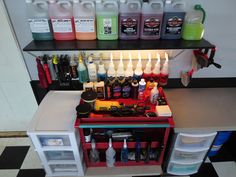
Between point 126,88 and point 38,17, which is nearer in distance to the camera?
point 38,17

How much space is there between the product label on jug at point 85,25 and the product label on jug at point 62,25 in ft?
0.17

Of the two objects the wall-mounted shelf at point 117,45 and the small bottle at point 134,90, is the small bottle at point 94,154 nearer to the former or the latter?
the small bottle at point 134,90

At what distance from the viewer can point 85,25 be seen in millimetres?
1131

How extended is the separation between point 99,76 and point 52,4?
566 mm

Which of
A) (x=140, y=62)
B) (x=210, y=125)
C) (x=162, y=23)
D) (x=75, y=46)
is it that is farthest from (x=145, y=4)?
(x=210, y=125)

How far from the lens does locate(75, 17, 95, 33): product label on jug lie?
1114mm

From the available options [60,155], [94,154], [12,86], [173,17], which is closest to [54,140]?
[60,155]

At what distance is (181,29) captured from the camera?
116 centimetres

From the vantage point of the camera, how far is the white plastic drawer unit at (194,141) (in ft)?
3.89

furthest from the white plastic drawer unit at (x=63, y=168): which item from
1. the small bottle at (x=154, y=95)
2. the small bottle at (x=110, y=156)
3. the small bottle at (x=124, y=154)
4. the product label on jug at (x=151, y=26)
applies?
the product label on jug at (x=151, y=26)

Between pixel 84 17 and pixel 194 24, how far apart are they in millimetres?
711

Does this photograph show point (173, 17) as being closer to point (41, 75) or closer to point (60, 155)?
point (41, 75)

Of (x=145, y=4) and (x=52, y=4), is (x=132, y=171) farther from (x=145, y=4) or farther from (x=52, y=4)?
(x=52, y=4)

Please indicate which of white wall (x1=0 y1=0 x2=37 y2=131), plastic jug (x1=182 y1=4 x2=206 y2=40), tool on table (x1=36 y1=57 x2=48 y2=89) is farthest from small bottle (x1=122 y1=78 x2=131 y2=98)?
white wall (x1=0 y1=0 x2=37 y2=131)
